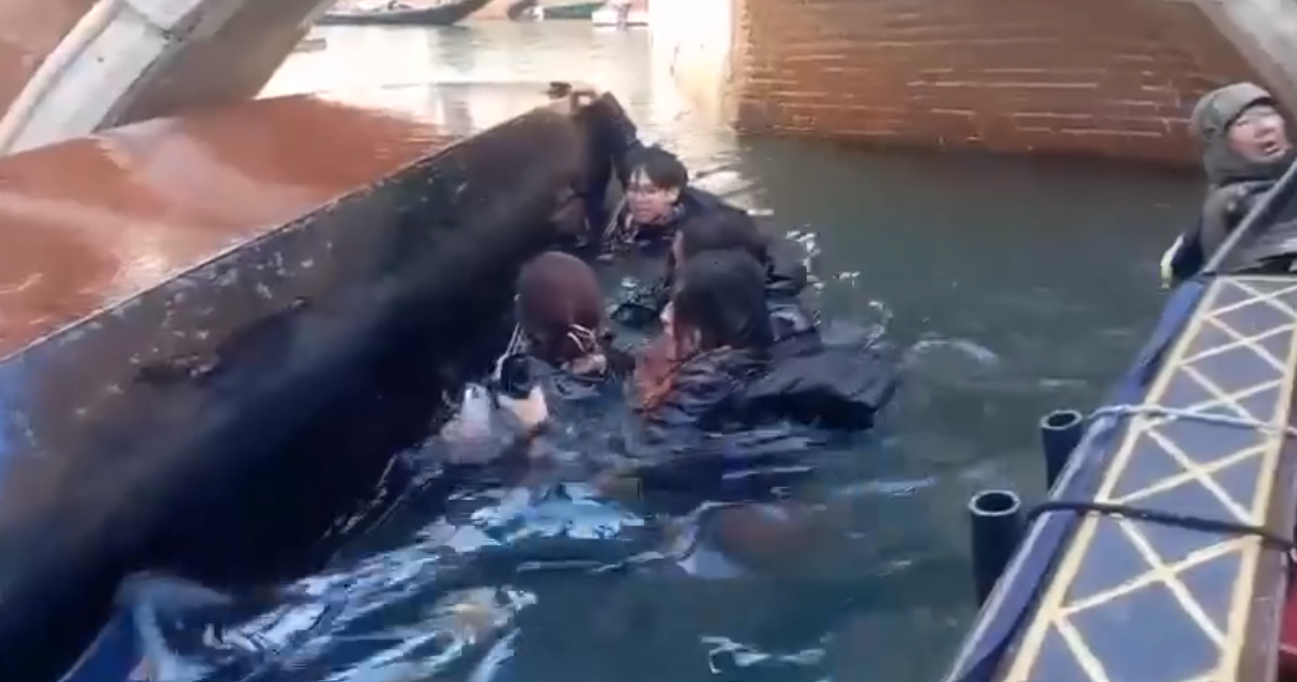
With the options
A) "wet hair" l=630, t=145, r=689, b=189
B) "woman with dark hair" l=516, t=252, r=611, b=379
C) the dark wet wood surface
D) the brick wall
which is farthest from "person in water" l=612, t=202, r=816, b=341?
the brick wall

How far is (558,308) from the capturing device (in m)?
2.71

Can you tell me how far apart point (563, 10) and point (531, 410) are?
10785 mm

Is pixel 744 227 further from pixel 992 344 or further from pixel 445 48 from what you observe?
pixel 445 48

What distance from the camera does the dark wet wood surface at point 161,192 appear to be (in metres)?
2.21

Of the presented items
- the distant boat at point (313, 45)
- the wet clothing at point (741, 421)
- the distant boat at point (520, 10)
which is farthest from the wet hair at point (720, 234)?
the distant boat at point (520, 10)

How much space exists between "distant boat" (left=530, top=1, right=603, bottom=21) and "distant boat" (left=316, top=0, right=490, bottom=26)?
0.60 m

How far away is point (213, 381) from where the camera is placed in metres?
2.21

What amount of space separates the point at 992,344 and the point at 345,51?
9125 mm

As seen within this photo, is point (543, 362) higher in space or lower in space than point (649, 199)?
lower

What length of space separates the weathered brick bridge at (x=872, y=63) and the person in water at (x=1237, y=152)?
0.68 m

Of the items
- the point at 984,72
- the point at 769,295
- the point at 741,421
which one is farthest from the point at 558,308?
the point at 984,72

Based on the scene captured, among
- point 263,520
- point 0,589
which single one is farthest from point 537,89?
point 0,589

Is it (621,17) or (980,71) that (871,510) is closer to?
(980,71)

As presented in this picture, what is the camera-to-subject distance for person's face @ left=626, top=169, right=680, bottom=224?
332cm
